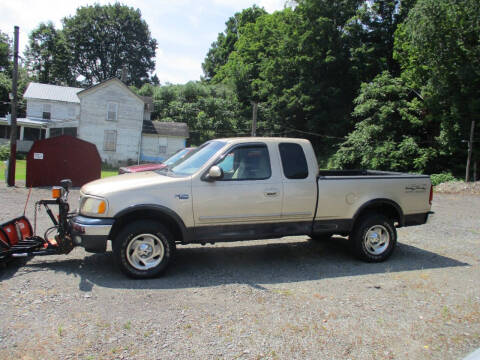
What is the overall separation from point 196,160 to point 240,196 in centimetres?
96

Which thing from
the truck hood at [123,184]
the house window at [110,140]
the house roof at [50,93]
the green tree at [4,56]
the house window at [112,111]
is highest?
the green tree at [4,56]

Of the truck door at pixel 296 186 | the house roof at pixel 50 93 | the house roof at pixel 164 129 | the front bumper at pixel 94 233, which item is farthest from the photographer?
the house roof at pixel 50 93

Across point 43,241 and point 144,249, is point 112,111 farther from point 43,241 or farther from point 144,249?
point 144,249

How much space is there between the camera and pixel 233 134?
1745 inches

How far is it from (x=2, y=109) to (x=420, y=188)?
52175mm

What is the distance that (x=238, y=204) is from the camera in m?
5.42

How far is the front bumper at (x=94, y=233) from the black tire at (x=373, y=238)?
3.80 m

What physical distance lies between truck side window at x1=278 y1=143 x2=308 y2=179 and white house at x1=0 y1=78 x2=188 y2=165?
30524mm

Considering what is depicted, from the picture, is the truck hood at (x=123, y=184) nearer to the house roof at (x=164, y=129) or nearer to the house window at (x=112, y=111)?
the house window at (x=112, y=111)

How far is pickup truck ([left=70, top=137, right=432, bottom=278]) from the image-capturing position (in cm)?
504

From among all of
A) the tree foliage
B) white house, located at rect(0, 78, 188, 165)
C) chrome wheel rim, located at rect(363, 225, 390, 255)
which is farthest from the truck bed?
the tree foliage

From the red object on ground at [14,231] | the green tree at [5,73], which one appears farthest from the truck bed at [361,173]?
the green tree at [5,73]

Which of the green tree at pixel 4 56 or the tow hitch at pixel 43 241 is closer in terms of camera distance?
the tow hitch at pixel 43 241

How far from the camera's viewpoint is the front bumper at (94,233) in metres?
4.90
